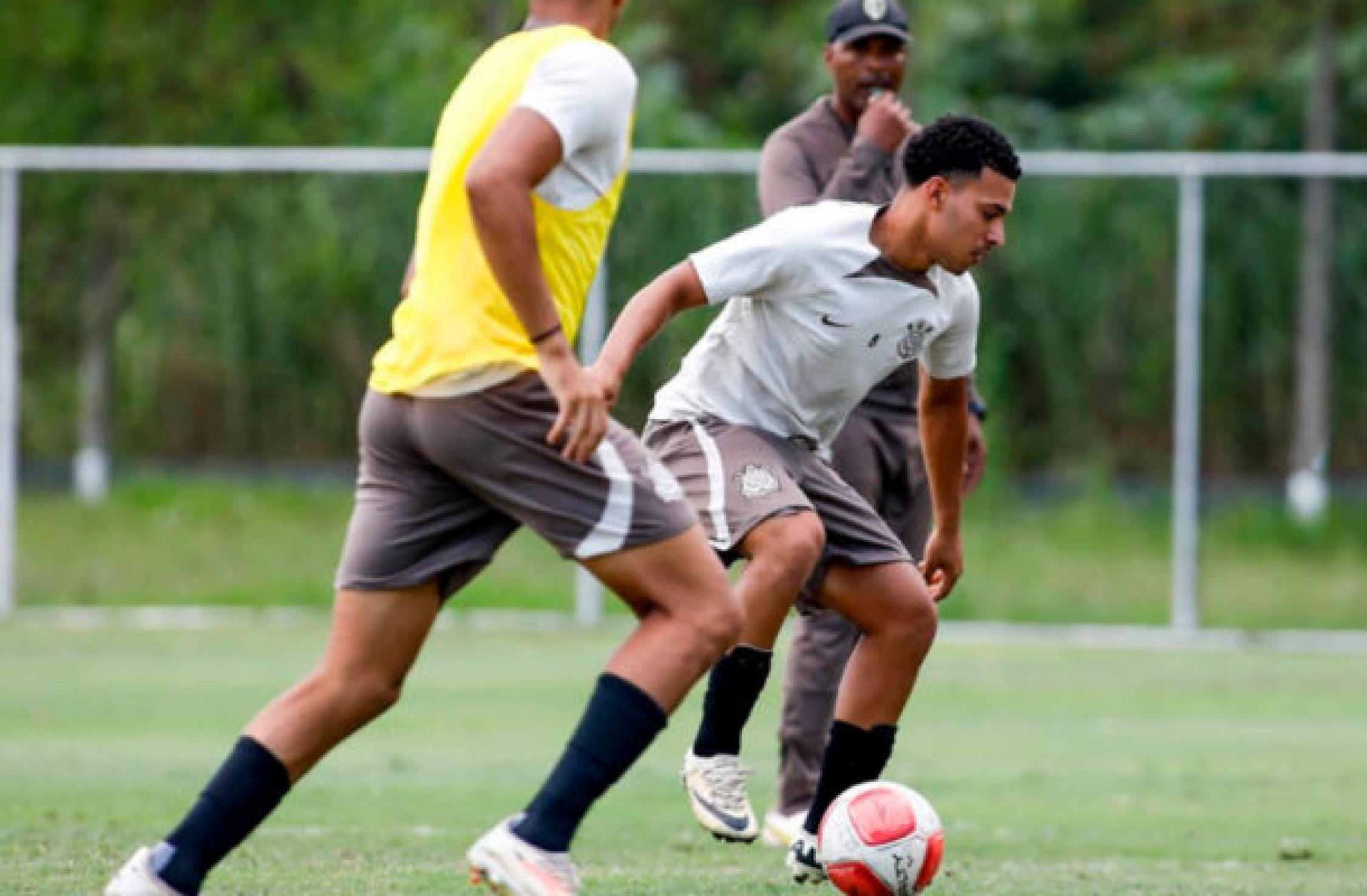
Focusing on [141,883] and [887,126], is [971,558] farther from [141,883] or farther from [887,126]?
[141,883]

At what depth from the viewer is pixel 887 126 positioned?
8125 millimetres

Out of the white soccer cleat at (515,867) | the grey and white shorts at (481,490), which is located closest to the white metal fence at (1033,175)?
the grey and white shorts at (481,490)

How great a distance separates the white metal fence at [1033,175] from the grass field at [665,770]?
126 cm

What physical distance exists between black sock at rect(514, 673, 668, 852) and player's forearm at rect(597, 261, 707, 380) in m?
0.70

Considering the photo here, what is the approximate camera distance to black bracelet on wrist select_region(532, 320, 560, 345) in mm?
5383

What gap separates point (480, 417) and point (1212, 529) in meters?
12.3

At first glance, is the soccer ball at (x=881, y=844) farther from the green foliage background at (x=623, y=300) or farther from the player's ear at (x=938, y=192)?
the green foliage background at (x=623, y=300)

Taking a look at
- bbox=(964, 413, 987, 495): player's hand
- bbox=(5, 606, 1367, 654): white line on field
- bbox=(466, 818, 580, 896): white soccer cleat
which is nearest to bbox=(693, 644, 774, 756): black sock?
bbox=(964, 413, 987, 495): player's hand

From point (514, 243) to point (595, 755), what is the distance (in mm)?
1073

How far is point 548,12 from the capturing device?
225 inches

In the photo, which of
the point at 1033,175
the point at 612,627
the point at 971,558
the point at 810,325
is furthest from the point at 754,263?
the point at 971,558

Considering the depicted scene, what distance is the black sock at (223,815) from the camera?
5477 mm

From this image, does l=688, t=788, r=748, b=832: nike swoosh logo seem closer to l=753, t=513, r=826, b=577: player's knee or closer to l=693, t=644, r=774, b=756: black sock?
l=693, t=644, r=774, b=756: black sock

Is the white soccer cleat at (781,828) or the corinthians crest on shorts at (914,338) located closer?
the corinthians crest on shorts at (914,338)
